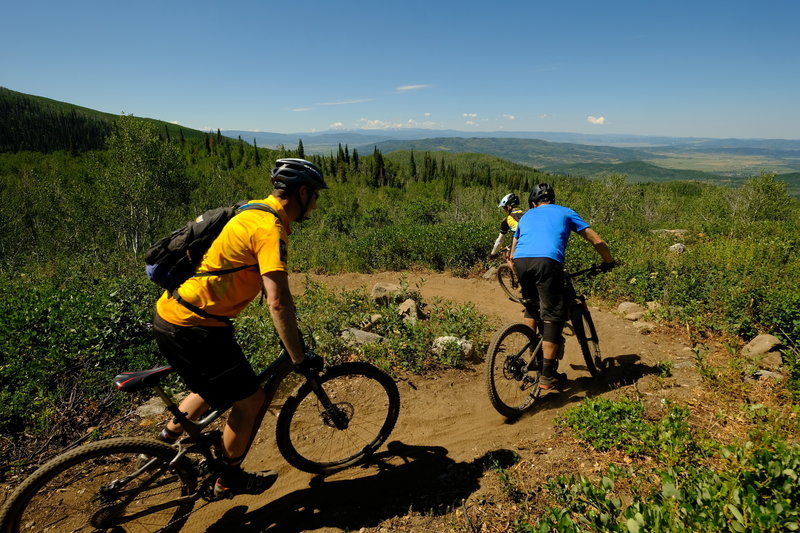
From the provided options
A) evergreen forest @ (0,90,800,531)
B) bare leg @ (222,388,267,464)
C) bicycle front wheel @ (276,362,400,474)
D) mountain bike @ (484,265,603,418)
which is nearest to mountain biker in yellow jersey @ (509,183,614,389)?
mountain bike @ (484,265,603,418)

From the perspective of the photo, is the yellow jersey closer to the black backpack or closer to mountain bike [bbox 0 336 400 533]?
the black backpack

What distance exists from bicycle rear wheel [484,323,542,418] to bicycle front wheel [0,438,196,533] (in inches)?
145

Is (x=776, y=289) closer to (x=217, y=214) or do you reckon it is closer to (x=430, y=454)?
(x=430, y=454)

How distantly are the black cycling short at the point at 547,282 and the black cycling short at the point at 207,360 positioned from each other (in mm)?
3640

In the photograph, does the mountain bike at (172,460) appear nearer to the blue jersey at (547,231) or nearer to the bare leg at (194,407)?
the bare leg at (194,407)

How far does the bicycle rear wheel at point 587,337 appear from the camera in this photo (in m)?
5.46

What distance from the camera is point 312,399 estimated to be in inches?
157

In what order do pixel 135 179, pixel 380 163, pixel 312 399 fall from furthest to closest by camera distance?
pixel 380 163 < pixel 135 179 < pixel 312 399

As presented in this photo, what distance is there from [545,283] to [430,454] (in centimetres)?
259

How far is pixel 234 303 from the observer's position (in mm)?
3016

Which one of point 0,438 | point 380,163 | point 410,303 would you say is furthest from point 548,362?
point 380,163

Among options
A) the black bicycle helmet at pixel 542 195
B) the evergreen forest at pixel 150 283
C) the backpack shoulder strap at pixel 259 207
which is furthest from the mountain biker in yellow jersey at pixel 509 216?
the backpack shoulder strap at pixel 259 207

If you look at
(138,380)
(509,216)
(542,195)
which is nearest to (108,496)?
(138,380)

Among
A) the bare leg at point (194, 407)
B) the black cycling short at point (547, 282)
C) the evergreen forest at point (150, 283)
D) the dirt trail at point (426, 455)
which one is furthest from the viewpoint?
the evergreen forest at point (150, 283)
